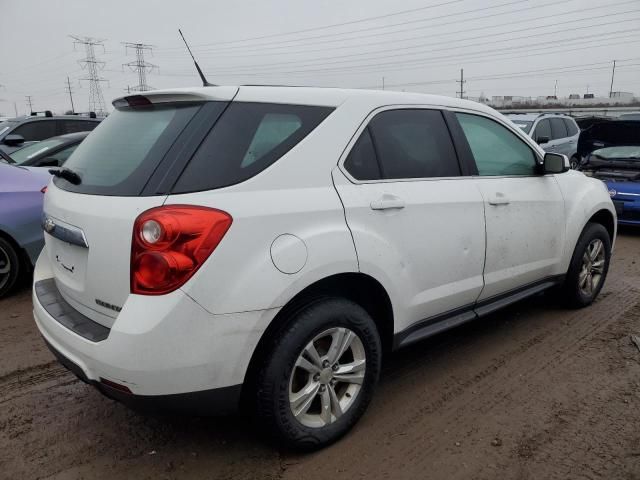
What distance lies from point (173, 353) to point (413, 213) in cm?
143

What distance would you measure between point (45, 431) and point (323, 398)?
1.51 meters

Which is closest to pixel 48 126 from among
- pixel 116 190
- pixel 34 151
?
pixel 34 151

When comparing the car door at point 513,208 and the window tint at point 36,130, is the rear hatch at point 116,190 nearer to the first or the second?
the car door at point 513,208

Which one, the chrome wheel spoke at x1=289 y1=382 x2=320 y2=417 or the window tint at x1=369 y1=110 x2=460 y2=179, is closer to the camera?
the chrome wheel spoke at x1=289 y1=382 x2=320 y2=417

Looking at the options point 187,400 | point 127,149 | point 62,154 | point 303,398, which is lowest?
point 303,398

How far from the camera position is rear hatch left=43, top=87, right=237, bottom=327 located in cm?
213

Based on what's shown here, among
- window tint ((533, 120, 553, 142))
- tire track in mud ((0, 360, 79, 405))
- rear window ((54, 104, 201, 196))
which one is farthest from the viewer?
window tint ((533, 120, 553, 142))

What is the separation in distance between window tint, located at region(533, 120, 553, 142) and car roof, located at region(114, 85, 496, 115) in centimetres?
930

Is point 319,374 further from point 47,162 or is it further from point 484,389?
point 47,162

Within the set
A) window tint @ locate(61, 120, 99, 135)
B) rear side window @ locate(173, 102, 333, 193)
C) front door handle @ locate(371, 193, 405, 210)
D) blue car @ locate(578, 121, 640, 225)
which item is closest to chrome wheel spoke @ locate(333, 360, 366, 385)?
front door handle @ locate(371, 193, 405, 210)

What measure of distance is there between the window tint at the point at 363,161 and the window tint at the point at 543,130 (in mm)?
9579

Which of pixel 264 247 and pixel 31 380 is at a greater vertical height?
pixel 264 247

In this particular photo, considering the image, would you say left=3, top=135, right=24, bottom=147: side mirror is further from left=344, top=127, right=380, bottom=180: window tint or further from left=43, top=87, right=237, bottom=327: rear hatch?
left=344, top=127, right=380, bottom=180: window tint

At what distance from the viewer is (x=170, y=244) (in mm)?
2014
